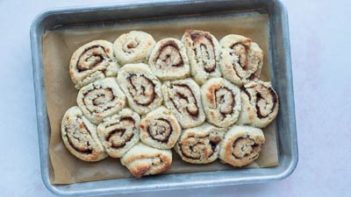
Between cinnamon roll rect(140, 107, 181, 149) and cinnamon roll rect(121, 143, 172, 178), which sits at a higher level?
cinnamon roll rect(140, 107, 181, 149)

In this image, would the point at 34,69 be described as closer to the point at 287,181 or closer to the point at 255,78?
Result: the point at 255,78

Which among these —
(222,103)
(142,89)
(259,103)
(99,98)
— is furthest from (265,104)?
(99,98)

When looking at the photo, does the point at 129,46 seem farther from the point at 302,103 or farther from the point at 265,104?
the point at 302,103

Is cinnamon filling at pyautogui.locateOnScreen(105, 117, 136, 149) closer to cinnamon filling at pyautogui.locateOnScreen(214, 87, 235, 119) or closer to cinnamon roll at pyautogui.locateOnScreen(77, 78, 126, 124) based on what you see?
cinnamon roll at pyautogui.locateOnScreen(77, 78, 126, 124)

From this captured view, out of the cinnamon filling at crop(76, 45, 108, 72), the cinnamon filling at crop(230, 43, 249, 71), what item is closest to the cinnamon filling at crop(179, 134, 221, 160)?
the cinnamon filling at crop(230, 43, 249, 71)

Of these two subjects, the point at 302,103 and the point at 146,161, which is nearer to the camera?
the point at 146,161

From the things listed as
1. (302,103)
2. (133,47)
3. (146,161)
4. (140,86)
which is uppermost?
(133,47)
